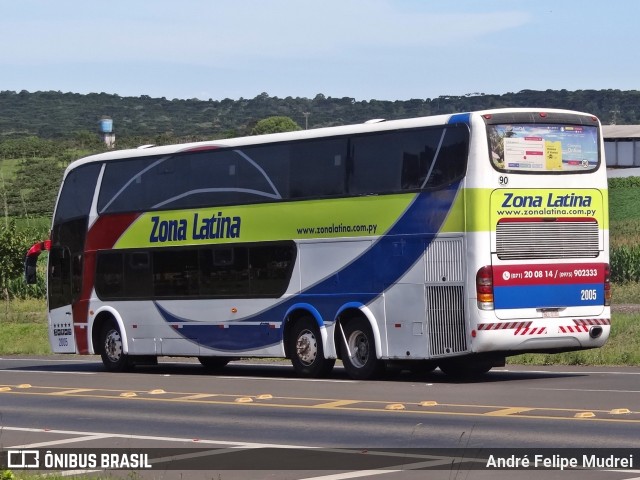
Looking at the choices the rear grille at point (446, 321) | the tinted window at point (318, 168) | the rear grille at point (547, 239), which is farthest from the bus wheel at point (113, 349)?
the rear grille at point (547, 239)

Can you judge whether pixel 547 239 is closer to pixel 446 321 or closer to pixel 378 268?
pixel 446 321

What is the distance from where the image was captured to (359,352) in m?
23.1

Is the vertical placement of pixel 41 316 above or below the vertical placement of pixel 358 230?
below

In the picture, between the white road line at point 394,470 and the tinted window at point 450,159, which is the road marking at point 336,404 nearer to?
the tinted window at point 450,159

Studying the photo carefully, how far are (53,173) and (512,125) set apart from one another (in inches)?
3553

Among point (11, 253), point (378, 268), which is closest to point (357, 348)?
point (378, 268)

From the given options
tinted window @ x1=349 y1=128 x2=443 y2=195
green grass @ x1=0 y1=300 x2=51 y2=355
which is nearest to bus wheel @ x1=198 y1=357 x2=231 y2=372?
tinted window @ x1=349 y1=128 x2=443 y2=195

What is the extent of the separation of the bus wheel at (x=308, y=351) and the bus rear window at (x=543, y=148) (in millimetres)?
4600

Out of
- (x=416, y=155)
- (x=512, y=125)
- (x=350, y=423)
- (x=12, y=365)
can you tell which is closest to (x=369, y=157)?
(x=416, y=155)

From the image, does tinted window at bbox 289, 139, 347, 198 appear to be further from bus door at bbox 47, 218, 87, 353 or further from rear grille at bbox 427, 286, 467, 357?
bus door at bbox 47, 218, 87, 353

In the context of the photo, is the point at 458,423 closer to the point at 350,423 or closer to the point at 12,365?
the point at 350,423

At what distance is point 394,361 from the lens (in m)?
22.9

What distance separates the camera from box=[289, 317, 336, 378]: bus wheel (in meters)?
23.8

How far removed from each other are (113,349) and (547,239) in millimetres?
10135
